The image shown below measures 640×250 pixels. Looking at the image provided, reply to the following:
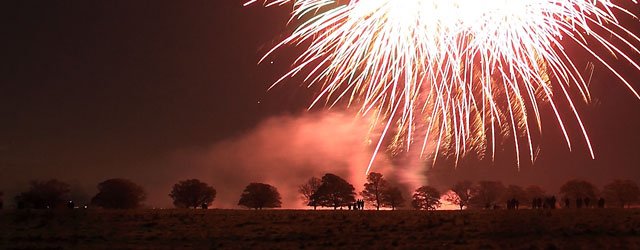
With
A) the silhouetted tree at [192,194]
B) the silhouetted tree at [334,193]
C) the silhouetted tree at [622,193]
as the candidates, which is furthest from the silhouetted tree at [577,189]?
the silhouetted tree at [192,194]

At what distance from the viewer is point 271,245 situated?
32.4m

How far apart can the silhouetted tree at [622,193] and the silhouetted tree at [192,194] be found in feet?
198

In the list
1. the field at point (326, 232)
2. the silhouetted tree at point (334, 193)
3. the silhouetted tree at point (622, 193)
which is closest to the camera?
the field at point (326, 232)

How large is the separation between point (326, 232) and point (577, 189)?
276ft

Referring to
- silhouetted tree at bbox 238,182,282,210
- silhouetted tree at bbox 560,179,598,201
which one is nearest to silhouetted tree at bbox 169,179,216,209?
silhouetted tree at bbox 238,182,282,210

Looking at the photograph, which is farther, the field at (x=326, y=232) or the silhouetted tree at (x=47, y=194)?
the silhouetted tree at (x=47, y=194)

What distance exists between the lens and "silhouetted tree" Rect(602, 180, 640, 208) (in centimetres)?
9850

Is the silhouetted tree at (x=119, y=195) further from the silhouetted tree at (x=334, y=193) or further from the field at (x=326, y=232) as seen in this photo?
the field at (x=326, y=232)

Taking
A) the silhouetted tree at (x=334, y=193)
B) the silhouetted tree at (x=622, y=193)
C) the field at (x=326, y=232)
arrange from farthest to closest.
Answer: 1. the silhouetted tree at (x=334, y=193)
2. the silhouetted tree at (x=622, y=193)
3. the field at (x=326, y=232)

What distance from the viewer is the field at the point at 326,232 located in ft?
105

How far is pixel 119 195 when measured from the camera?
102 metres

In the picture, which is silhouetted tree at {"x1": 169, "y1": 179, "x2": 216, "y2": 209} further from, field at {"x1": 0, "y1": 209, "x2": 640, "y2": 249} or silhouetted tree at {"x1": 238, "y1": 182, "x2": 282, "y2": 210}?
field at {"x1": 0, "y1": 209, "x2": 640, "y2": 249}

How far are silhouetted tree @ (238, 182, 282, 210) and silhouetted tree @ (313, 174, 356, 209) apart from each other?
22.9 feet

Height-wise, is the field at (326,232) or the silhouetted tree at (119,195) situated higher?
the silhouetted tree at (119,195)
